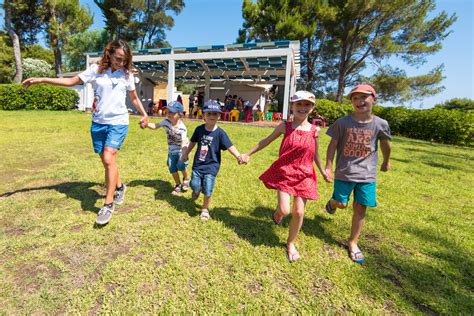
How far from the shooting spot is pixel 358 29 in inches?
931

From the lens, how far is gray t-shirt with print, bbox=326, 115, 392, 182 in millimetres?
2551

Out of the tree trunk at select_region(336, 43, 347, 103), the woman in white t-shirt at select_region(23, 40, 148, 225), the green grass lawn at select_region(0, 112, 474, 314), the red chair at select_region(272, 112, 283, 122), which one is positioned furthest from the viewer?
the tree trunk at select_region(336, 43, 347, 103)

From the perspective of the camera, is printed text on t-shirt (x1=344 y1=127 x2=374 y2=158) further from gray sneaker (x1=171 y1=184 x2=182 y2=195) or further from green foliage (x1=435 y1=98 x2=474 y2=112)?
green foliage (x1=435 y1=98 x2=474 y2=112)

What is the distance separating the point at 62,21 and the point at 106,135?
34460 mm

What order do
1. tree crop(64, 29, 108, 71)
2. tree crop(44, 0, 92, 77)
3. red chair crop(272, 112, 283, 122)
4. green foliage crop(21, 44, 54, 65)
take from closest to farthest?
1. red chair crop(272, 112, 283, 122)
2. tree crop(44, 0, 92, 77)
3. tree crop(64, 29, 108, 71)
4. green foliage crop(21, 44, 54, 65)

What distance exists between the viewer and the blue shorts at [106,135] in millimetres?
2996

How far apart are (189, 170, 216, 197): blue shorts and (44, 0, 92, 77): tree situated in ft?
103

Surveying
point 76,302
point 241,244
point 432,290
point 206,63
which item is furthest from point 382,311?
point 206,63

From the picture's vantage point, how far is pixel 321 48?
28078 mm

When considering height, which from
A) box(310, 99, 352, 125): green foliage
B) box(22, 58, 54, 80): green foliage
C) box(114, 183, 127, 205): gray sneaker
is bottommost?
box(114, 183, 127, 205): gray sneaker

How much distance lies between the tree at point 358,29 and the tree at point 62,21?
17515mm

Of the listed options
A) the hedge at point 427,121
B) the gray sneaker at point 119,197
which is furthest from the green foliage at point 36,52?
the gray sneaker at point 119,197

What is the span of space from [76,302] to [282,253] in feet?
5.51

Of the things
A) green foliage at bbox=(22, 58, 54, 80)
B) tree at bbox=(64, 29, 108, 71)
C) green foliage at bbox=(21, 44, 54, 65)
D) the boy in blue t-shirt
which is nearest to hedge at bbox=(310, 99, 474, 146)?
the boy in blue t-shirt
